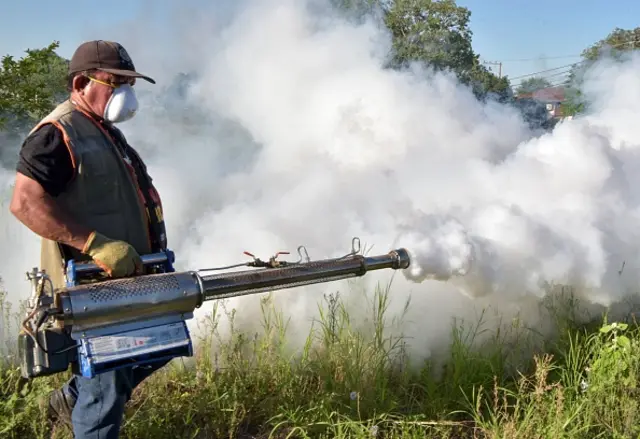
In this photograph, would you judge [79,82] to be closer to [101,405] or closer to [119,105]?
[119,105]

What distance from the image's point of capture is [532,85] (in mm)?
17125

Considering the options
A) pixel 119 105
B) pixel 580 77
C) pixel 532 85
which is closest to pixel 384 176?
pixel 580 77

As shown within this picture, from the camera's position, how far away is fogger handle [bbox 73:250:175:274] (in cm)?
229

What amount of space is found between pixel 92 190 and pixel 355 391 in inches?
62.3

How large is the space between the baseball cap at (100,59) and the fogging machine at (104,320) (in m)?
0.78

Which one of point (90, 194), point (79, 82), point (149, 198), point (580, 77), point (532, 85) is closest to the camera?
point (90, 194)

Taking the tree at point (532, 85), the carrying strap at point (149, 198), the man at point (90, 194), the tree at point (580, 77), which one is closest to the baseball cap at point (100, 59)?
the man at point (90, 194)

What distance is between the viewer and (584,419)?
2947 mm

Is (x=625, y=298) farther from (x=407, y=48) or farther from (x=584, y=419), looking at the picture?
(x=407, y=48)

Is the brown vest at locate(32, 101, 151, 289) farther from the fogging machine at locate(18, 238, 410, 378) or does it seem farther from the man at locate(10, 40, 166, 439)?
the fogging machine at locate(18, 238, 410, 378)

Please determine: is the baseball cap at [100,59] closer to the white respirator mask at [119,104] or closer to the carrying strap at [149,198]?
the white respirator mask at [119,104]

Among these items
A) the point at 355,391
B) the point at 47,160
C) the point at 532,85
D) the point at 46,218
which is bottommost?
the point at 355,391

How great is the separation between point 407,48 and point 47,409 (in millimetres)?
9986

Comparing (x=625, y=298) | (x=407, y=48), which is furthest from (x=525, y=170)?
(x=407, y=48)
